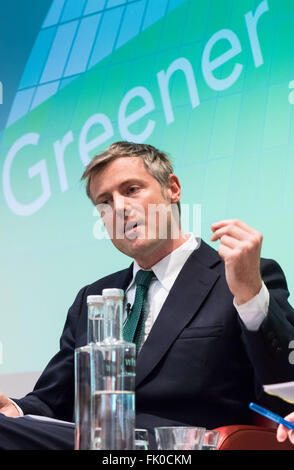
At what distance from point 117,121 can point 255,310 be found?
1.76 m

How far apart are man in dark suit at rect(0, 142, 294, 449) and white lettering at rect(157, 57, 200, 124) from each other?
2.00 ft

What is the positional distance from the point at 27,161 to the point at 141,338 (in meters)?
1.53

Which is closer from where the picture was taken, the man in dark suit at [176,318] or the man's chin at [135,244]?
the man in dark suit at [176,318]

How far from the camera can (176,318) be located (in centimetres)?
222

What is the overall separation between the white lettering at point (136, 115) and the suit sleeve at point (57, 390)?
1117 millimetres

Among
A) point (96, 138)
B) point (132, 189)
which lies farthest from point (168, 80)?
point (132, 189)

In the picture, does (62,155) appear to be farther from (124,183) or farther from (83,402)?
(83,402)

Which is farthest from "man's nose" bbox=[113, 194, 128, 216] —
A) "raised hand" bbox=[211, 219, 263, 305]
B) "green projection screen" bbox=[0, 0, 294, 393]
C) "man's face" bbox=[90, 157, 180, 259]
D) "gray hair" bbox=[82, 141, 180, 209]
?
"raised hand" bbox=[211, 219, 263, 305]

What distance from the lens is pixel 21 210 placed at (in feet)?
11.4

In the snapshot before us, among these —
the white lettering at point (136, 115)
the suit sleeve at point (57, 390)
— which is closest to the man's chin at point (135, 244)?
the suit sleeve at point (57, 390)

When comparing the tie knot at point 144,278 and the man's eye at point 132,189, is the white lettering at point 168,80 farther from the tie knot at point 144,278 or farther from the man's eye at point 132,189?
the tie knot at point 144,278

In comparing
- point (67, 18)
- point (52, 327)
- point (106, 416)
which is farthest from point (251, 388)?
point (67, 18)

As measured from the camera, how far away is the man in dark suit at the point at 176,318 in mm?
1769
